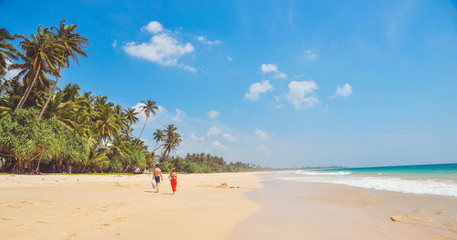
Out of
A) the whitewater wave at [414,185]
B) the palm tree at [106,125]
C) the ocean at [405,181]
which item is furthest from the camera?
the palm tree at [106,125]

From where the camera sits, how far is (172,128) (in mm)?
64062

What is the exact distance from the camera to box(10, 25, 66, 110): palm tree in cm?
2228

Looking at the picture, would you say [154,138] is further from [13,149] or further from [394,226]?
[394,226]

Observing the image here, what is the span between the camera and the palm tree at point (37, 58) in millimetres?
22281

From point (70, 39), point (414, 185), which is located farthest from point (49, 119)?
point (414, 185)

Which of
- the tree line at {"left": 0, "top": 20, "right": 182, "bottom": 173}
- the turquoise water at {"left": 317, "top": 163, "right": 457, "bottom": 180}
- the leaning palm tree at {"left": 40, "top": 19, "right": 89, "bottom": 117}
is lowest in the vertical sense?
the turquoise water at {"left": 317, "top": 163, "right": 457, "bottom": 180}

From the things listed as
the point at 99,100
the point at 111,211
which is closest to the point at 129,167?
the point at 99,100

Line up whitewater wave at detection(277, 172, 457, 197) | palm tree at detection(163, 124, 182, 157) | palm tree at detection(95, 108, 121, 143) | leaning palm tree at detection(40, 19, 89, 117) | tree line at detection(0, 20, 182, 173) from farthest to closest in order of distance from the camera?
palm tree at detection(163, 124, 182, 157), palm tree at detection(95, 108, 121, 143), leaning palm tree at detection(40, 19, 89, 117), tree line at detection(0, 20, 182, 173), whitewater wave at detection(277, 172, 457, 197)

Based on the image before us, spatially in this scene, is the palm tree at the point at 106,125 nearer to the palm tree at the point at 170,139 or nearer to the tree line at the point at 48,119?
the tree line at the point at 48,119

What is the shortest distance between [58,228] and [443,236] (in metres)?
8.95

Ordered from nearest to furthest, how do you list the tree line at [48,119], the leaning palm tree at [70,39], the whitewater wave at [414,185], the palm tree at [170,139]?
the whitewater wave at [414,185]
the tree line at [48,119]
the leaning palm tree at [70,39]
the palm tree at [170,139]

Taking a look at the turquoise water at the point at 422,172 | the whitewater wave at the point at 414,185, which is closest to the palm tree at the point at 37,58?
the whitewater wave at the point at 414,185

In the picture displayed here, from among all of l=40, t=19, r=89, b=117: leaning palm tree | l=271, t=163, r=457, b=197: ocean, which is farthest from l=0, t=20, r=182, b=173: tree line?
l=271, t=163, r=457, b=197: ocean

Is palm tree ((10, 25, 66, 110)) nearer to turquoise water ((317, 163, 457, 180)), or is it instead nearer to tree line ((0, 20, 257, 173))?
tree line ((0, 20, 257, 173))
